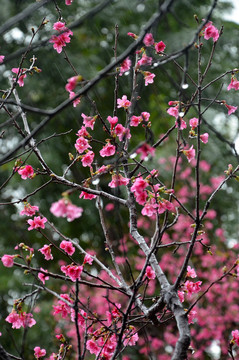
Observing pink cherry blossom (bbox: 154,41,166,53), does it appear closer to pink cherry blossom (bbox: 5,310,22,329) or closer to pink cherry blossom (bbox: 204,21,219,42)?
pink cherry blossom (bbox: 204,21,219,42)

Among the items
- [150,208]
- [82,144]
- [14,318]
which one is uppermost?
[82,144]

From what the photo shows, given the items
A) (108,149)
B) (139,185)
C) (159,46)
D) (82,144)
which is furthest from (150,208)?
(159,46)

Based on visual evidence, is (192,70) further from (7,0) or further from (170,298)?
(170,298)

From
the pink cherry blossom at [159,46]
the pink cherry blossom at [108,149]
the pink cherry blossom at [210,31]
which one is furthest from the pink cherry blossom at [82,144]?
the pink cherry blossom at [210,31]

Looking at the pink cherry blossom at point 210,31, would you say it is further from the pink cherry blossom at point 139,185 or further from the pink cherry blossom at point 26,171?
the pink cherry blossom at point 26,171

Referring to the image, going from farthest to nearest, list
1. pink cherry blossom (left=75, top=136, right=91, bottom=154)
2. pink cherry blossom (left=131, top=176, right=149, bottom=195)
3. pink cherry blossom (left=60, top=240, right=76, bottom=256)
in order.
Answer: pink cherry blossom (left=75, top=136, right=91, bottom=154) < pink cherry blossom (left=60, top=240, right=76, bottom=256) < pink cherry blossom (left=131, top=176, right=149, bottom=195)

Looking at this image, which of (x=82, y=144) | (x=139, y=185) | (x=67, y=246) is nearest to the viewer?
(x=139, y=185)

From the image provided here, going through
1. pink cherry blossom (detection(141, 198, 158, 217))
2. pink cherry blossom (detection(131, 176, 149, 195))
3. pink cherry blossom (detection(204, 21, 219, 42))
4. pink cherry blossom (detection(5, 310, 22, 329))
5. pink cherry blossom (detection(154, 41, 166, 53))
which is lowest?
pink cherry blossom (detection(5, 310, 22, 329))

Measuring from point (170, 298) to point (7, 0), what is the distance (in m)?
5.37

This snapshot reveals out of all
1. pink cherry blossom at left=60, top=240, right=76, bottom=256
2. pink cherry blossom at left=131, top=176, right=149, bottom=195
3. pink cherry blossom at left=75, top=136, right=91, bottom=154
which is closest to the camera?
pink cherry blossom at left=131, top=176, right=149, bottom=195

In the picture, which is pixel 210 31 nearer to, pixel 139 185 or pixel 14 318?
pixel 139 185

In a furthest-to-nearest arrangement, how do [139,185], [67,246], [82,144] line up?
[82,144]
[67,246]
[139,185]

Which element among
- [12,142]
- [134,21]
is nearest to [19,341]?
[12,142]

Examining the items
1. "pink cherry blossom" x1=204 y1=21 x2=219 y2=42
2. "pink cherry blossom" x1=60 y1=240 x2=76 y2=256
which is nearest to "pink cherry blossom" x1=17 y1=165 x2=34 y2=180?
"pink cherry blossom" x1=60 y1=240 x2=76 y2=256
